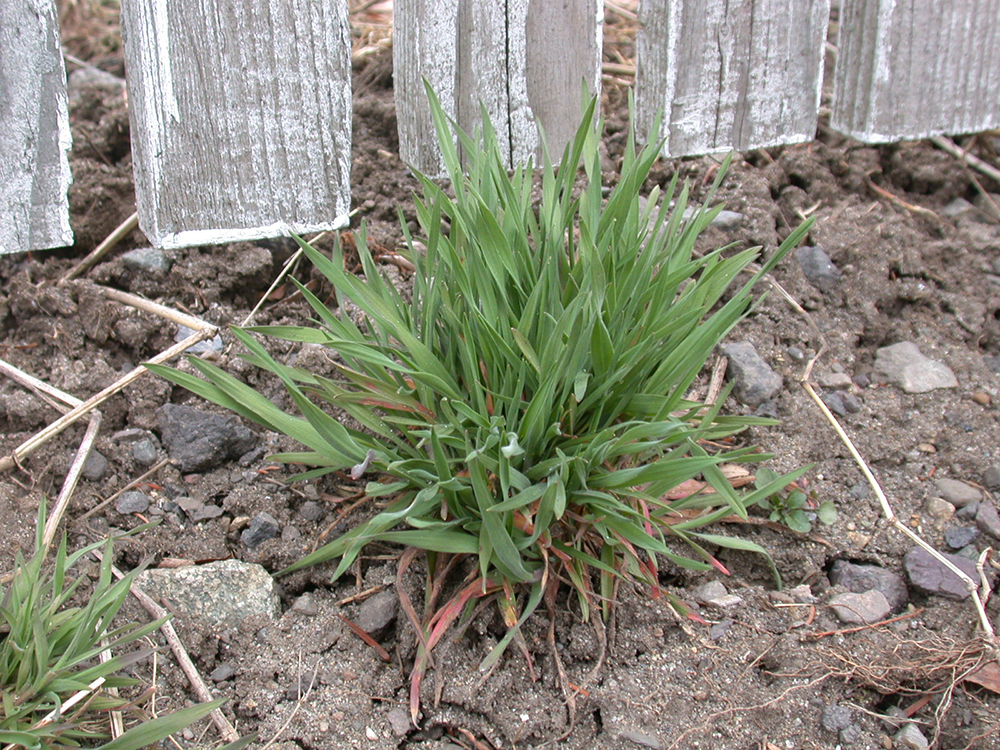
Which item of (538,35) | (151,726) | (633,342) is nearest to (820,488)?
(633,342)

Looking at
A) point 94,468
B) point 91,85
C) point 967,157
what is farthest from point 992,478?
point 91,85

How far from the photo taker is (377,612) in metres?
1.58

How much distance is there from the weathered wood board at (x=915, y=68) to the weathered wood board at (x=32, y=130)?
5.83ft

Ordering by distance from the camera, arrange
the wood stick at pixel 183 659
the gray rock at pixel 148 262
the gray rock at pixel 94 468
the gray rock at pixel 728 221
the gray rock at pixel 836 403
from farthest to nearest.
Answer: the gray rock at pixel 728 221, the gray rock at pixel 148 262, the gray rock at pixel 836 403, the gray rock at pixel 94 468, the wood stick at pixel 183 659

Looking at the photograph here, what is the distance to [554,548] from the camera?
151cm

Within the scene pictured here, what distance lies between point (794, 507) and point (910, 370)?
0.55 m

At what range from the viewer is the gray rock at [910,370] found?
207 cm

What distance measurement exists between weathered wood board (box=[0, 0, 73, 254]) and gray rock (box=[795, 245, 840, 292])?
1665mm

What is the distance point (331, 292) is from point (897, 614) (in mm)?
1351

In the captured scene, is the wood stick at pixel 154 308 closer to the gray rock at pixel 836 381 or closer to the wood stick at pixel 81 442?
the wood stick at pixel 81 442

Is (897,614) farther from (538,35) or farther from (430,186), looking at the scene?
(538,35)

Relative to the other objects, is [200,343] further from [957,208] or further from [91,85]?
[957,208]

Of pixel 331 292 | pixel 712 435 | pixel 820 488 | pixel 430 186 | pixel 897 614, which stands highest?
pixel 430 186

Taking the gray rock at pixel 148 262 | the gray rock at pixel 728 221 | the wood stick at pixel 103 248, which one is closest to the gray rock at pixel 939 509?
the gray rock at pixel 728 221
